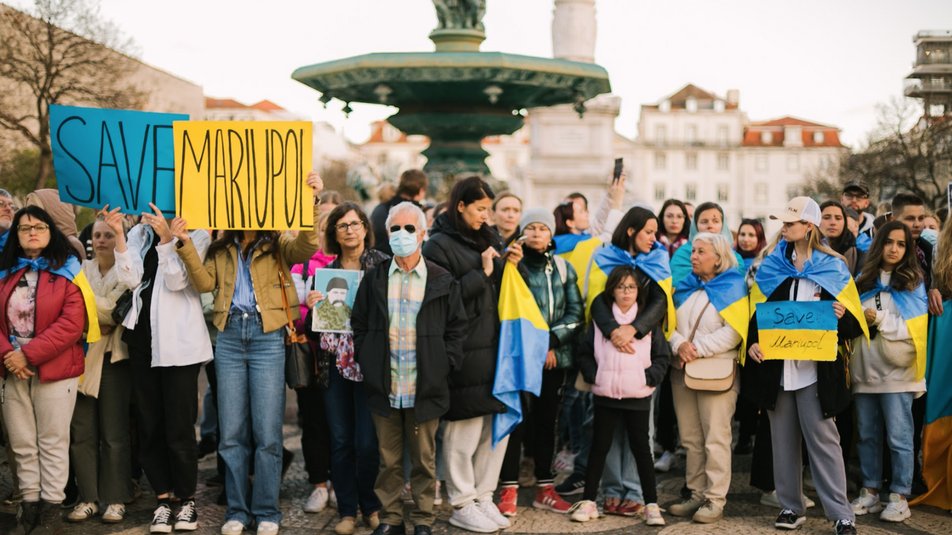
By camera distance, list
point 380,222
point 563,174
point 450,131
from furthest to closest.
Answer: point 563,174, point 450,131, point 380,222

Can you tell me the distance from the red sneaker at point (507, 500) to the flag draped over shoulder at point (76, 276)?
2704 millimetres

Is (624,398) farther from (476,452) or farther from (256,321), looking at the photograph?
(256,321)

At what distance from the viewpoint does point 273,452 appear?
20.2 feet

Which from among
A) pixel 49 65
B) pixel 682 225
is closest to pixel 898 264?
pixel 682 225

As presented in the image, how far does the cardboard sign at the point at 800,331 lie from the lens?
20.0 feet

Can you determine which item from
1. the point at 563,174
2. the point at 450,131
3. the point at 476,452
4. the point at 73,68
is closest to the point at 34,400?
the point at 476,452

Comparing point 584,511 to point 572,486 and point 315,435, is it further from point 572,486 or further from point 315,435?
point 315,435

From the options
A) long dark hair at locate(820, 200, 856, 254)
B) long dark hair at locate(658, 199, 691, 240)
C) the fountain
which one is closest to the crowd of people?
long dark hair at locate(820, 200, 856, 254)

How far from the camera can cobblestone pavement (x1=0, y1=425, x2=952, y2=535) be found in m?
6.25

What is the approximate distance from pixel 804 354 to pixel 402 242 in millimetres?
2486

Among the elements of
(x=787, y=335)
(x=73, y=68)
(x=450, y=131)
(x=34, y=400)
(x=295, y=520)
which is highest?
(x=73, y=68)

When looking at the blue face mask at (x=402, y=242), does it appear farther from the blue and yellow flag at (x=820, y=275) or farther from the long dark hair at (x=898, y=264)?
the long dark hair at (x=898, y=264)

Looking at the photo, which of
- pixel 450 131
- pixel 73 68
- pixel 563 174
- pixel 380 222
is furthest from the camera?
pixel 563 174

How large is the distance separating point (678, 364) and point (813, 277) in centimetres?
103
